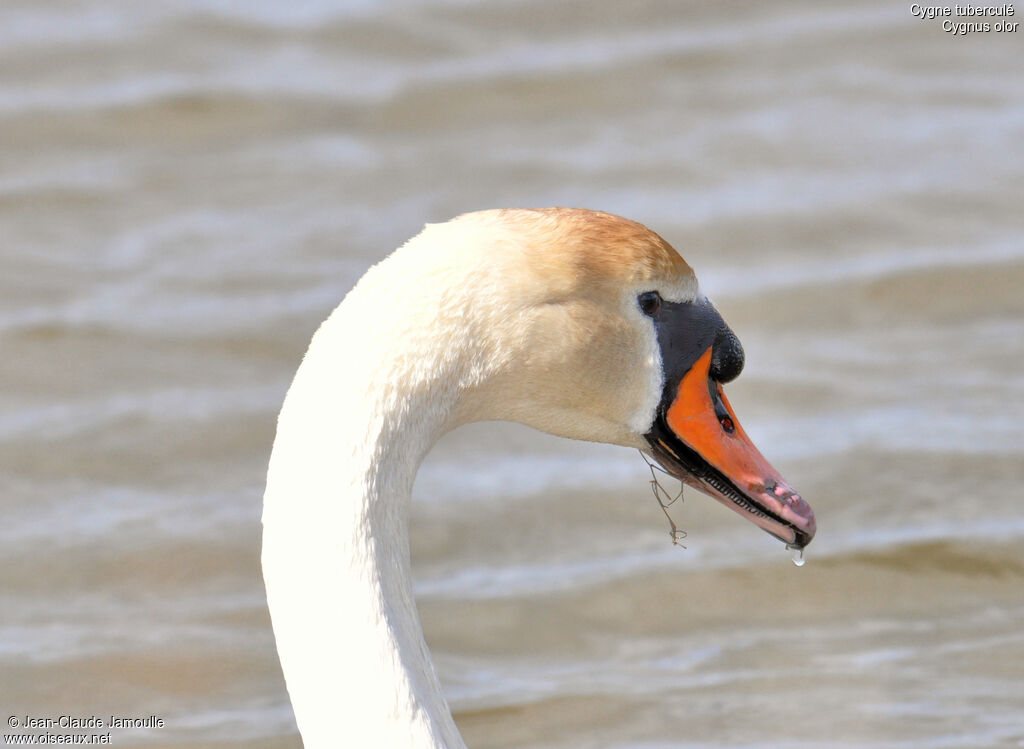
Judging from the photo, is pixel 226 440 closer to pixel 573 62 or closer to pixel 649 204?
pixel 649 204

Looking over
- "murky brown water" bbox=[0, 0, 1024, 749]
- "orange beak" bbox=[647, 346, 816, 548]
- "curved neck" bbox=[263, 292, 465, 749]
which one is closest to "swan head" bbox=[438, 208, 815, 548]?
"orange beak" bbox=[647, 346, 816, 548]

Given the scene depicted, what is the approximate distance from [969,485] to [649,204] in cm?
260

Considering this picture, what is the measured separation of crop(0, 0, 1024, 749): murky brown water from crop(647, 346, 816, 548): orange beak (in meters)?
1.40

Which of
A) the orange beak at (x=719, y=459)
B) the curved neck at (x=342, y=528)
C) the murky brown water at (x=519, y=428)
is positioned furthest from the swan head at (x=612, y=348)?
the murky brown water at (x=519, y=428)

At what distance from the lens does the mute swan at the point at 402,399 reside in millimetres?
3035

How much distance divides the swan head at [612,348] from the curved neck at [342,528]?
0.66 ft

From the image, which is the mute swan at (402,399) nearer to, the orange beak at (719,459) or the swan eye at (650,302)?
the swan eye at (650,302)

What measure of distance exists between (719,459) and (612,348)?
43 centimetres

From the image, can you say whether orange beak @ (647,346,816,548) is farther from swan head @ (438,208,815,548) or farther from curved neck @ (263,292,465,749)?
curved neck @ (263,292,465,749)

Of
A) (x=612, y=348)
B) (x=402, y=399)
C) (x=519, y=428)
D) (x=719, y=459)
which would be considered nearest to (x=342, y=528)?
(x=402, y=399)

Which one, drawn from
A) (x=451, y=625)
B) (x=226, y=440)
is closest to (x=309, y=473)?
(x=451, y=625)

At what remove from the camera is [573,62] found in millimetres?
9672

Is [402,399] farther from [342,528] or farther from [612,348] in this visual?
[612,348]

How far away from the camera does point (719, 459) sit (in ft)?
12.0
